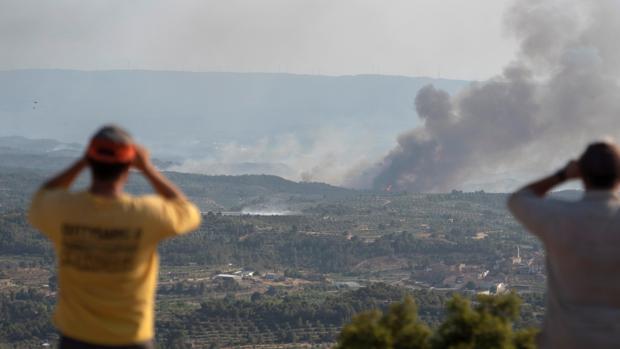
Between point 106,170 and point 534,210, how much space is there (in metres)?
2.50

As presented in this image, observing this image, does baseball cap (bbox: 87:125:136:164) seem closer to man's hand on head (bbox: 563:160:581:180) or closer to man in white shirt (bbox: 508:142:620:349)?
man in white shirt (bbox: 508:142:620:349)

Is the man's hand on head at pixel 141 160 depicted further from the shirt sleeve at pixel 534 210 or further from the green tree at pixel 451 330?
the green tree at pixel 451 330

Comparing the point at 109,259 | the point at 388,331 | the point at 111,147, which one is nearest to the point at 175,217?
the point at 109,259

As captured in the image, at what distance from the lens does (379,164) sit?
141m

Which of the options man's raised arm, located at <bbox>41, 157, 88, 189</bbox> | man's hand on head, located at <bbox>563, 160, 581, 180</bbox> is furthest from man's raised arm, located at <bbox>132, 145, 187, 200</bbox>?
man's hand on head, located at <bbox>563, 160, 581, 180</bbox>

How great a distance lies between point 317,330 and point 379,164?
83614mm

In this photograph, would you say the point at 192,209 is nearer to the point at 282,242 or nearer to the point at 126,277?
the point at 126,277

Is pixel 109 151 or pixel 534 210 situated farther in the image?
pixel 534 210

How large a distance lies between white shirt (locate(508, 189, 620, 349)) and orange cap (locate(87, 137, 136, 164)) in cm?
241

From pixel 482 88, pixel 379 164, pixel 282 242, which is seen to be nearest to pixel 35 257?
pixel 282 242

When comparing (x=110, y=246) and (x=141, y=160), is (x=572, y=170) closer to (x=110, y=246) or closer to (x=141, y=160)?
(x=141, y=160)

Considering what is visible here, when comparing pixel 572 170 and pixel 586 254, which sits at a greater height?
pixel 572 170

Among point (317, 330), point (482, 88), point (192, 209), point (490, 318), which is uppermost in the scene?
point (482, 88)

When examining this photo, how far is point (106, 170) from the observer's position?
6488 millimetres
